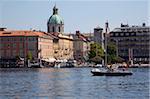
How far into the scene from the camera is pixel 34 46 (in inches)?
4107

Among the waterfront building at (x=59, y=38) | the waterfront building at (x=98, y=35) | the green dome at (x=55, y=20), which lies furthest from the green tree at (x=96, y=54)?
the waterfront building at (x=98, y=35)

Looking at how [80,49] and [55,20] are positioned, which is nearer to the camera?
[55,20]

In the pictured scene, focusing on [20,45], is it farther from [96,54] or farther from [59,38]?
[59,38]

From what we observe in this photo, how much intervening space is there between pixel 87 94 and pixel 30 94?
3.13 m

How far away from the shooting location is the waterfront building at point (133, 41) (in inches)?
5128

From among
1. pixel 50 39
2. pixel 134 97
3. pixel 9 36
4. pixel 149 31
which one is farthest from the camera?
pixel 149 31

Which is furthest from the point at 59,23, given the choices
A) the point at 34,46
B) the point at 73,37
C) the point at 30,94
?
the point at 30,94

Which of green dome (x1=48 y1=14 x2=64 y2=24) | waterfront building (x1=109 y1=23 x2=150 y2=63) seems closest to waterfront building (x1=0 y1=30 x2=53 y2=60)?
green dome (x1=48 y1=14 x2=64 y2=24)

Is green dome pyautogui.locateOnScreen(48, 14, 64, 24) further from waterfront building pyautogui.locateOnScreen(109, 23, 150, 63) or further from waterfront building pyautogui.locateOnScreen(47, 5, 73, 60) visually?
waterfront building pyautogui.locateOnScreen(109, 23, 150, 63)

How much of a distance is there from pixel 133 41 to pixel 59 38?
58.5 ft

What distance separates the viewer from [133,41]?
431 feet

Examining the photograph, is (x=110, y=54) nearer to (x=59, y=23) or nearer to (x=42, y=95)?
(x=59, y=23)

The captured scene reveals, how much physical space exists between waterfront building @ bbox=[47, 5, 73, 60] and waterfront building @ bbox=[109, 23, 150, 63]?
9800 millimetres

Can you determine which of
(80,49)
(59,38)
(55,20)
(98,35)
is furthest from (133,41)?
(98,35)
